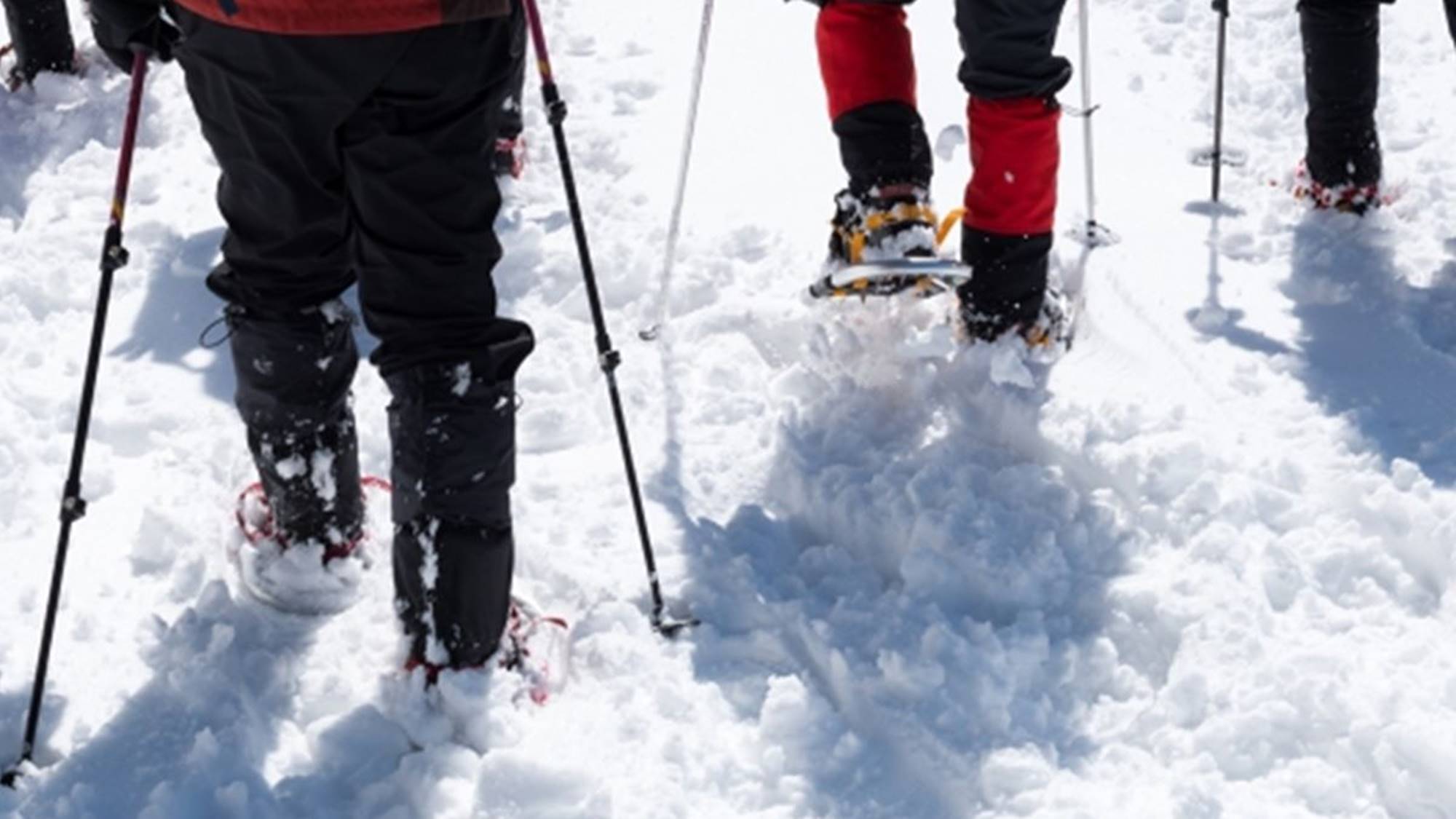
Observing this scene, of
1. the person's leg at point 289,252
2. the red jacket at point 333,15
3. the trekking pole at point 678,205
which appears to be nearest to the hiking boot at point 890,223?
the trekking pole at point 678,205

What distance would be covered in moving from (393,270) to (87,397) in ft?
2.20

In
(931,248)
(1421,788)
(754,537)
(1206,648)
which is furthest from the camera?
(931,248)

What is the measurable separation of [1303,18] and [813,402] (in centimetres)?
212

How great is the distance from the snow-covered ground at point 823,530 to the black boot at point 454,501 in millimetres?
116

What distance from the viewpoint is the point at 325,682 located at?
11.6 feet

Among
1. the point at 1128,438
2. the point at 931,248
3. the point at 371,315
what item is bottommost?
the point at 1128,438

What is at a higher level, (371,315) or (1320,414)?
(371,315)

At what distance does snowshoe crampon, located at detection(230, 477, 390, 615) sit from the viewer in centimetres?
372

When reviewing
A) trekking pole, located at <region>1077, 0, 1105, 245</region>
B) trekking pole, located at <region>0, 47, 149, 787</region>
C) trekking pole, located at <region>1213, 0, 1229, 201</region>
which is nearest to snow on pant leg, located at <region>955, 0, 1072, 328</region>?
trekking pole, located at <region>1077, 0, 1105, 245</region>

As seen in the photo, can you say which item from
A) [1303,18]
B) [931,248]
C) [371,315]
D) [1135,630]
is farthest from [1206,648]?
[1303,18]

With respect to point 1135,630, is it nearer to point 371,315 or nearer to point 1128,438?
point 1128,438

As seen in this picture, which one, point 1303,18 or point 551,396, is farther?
point 1303,18

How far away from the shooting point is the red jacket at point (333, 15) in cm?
285

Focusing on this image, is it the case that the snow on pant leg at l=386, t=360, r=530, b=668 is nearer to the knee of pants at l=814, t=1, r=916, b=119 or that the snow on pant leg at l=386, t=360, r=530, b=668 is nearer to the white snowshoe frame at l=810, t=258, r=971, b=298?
the white snowshoe frame at l=810, t=258, r=971, b=298
